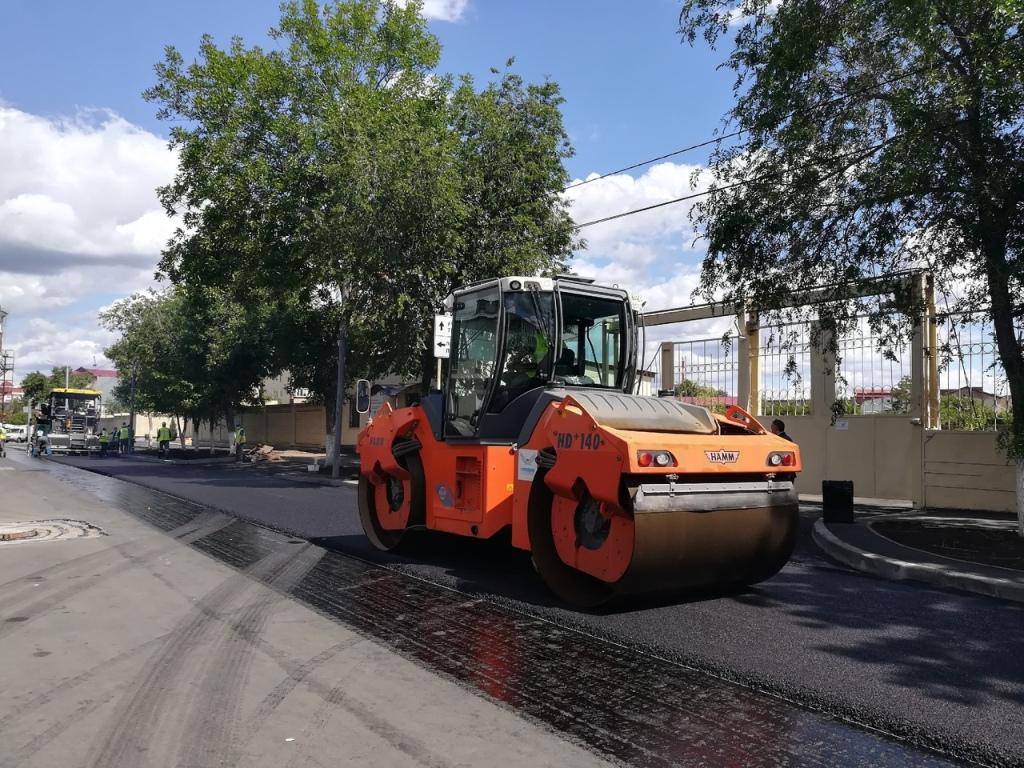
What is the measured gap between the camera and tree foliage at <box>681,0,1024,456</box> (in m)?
8.57

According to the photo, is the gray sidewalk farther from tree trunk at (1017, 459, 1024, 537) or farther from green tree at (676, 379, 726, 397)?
green tree at (676, 379, 726, 397)

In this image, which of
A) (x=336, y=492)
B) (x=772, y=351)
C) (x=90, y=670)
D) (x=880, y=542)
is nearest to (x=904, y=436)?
(x=772, y=351)

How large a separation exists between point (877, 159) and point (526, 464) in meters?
6.32

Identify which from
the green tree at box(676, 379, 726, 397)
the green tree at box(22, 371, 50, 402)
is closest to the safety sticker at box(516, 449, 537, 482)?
the green tree at box(676, 379, 726, 397)

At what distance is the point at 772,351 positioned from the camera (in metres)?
15.9

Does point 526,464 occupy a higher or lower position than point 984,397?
lower

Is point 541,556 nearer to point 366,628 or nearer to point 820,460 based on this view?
point 366,628

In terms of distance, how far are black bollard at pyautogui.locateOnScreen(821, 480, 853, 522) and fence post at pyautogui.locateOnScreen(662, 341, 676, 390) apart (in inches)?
248

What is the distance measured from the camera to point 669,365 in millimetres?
17469

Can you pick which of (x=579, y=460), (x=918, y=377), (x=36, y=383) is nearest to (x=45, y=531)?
(x=579, y=460)

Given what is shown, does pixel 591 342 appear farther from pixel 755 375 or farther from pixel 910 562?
pixel 755 375

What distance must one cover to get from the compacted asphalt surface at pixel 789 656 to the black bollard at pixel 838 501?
2.98 meters

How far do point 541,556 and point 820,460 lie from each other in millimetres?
10202

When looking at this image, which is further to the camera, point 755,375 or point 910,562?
point 755,375
